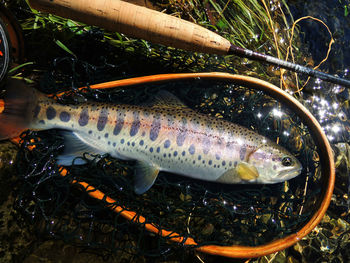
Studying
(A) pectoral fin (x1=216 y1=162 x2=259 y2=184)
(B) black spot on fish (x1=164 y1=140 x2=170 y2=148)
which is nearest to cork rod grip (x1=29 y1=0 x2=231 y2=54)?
(B) black spot on fish (x1=164 y1=140 x2=170 y2=148)

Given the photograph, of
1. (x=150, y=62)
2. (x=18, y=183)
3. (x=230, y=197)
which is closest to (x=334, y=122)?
(x=230, y=197)

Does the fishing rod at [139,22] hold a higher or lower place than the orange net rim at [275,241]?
higher

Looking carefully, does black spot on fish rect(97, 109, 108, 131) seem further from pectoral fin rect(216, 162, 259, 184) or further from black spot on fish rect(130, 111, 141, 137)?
pectoral fin rect(216, 162, 259, 184)

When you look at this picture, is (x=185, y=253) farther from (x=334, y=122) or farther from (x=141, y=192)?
(x=334, y=122)

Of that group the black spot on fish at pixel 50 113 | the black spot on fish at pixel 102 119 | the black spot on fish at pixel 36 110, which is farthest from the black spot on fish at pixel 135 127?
the black spot on fish at pixel 36 110

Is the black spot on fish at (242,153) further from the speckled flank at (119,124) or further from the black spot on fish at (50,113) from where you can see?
the black spot on fish at (50,113)

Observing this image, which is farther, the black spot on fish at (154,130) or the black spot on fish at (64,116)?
the black spot on fish at (154,130)

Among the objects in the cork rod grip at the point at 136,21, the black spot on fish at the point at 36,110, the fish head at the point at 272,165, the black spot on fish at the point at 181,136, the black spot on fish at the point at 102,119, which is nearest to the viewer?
the cork rod grip at the point at 136,21
